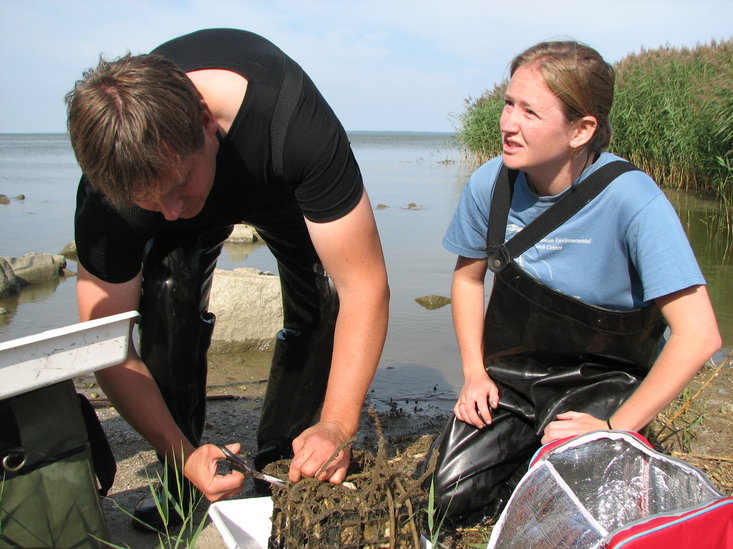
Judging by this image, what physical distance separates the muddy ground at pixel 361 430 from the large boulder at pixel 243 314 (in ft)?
1.70

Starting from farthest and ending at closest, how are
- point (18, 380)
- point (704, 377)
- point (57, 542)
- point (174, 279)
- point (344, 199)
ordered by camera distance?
point (704, 377) < point (174, 279) < point (344, 199) < point (57, 542) < point (18, 380)

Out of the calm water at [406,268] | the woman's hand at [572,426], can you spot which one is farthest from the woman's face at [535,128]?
the calm water at [406,268]

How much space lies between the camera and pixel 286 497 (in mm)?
1805

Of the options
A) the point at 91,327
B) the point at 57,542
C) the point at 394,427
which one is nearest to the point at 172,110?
the point at 91,327

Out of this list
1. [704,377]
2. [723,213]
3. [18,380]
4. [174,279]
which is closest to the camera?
[18,380]

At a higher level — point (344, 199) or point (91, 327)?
point (344, 199)

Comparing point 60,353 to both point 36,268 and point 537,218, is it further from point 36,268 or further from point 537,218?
point 36,268

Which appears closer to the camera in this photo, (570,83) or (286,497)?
(286,497)

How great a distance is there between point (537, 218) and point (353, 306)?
2.62 ft

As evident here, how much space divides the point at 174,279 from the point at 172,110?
0.95 m

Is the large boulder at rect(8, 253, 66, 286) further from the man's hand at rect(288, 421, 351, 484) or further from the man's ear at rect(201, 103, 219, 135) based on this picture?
the man's hand at rect(288, 421, 351, 484)

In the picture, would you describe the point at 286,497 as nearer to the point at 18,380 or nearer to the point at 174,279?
the point at 18,380

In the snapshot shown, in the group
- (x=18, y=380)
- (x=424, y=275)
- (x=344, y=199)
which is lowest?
(x=424, y=275)

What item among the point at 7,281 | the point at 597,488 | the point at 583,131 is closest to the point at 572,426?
the point at 597,488
